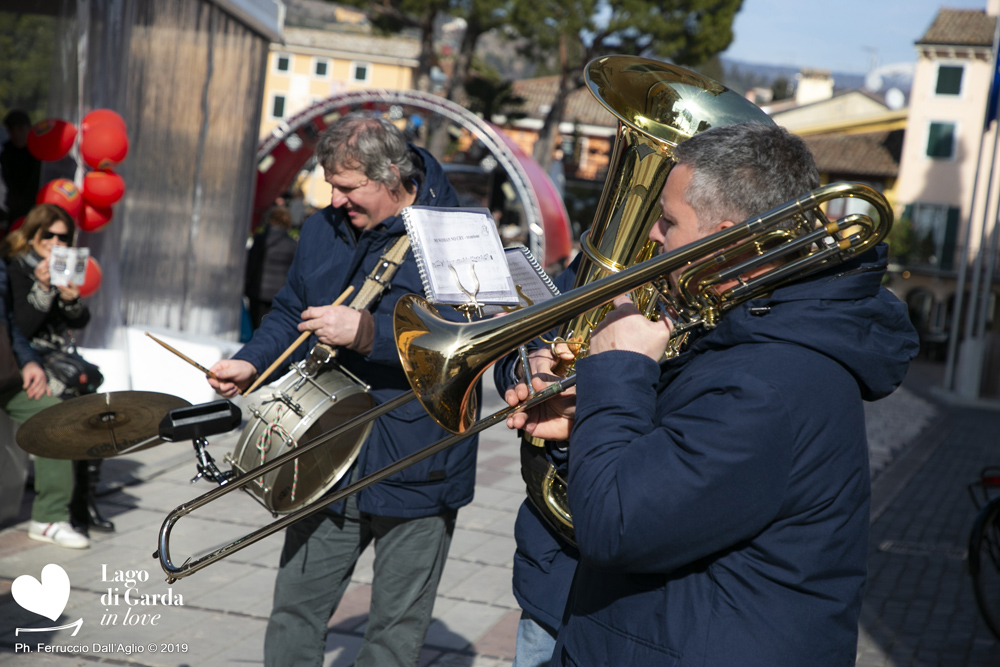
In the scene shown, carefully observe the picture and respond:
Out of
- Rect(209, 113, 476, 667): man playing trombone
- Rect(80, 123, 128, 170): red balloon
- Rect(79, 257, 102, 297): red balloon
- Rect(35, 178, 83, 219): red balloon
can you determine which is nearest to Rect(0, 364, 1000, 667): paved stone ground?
Rect(209, 113, 476, 667): man playing trombone

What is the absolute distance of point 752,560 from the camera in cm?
156

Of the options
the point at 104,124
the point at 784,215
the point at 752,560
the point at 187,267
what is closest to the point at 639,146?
the point at 784,215

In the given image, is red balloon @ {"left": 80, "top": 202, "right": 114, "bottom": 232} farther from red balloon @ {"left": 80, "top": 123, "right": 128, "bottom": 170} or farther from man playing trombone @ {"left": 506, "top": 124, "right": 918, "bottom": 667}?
man playing trombone @ {"left": 506, "top": 124, "right": 918, "bottom": 667}

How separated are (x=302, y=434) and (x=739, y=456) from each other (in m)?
1.56

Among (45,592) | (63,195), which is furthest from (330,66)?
(45,592)

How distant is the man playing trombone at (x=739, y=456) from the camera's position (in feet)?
4.88

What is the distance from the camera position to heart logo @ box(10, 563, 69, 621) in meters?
3.93

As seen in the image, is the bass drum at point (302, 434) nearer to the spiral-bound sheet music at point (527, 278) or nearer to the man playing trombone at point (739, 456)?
the spiral-bound sheet music at point (527, 278)

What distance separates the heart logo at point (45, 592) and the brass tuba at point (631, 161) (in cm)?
254

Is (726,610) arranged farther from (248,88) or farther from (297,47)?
(297,47)

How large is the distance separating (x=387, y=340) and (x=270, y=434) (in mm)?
439

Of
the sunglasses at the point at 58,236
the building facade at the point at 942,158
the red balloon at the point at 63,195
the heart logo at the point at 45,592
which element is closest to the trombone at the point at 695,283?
the heart logo at the point at 45,592

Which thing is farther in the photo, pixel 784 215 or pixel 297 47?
pixel 297 47

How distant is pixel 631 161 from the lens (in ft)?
8.19
